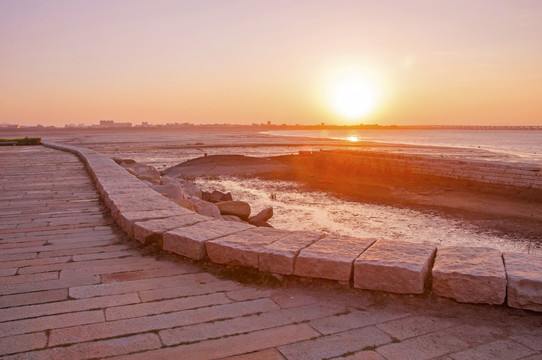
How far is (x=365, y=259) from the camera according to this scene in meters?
3.19

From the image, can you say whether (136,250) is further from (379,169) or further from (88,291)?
(379,169)

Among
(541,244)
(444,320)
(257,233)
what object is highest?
(257,233)

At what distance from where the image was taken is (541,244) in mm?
8125

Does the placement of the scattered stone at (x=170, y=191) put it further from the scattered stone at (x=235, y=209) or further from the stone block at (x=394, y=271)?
the stone block at (x=394, y=271)

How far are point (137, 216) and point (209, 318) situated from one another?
2262mm

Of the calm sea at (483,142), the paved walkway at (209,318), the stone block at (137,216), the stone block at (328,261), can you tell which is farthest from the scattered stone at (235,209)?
the calm sea at (483,142)

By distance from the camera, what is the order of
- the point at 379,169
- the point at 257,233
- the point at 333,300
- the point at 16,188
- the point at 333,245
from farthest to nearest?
the point at 379,169, the point at 16,188, the point at 257,233, the point at 333,245, the point at 333,300

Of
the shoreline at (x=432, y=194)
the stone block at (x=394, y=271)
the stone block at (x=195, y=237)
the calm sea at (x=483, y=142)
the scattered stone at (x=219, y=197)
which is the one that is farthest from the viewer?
the calm sea at (x=483, y=142)

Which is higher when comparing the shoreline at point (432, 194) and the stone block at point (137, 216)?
the stone block at point (137, 216)

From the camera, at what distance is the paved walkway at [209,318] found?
2.34 metres

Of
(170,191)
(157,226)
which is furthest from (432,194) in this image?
(157,226)

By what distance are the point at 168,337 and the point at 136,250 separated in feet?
5.85

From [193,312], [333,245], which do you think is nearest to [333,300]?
[333,245]

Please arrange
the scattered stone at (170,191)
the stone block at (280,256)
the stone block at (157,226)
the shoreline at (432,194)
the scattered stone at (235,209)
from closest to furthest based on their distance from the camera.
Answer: the stone block at (280,256), the stone block at (157,226), the scattered stone at (170,191), the scattered stone at (235,209), the shoreline at (432,194)
